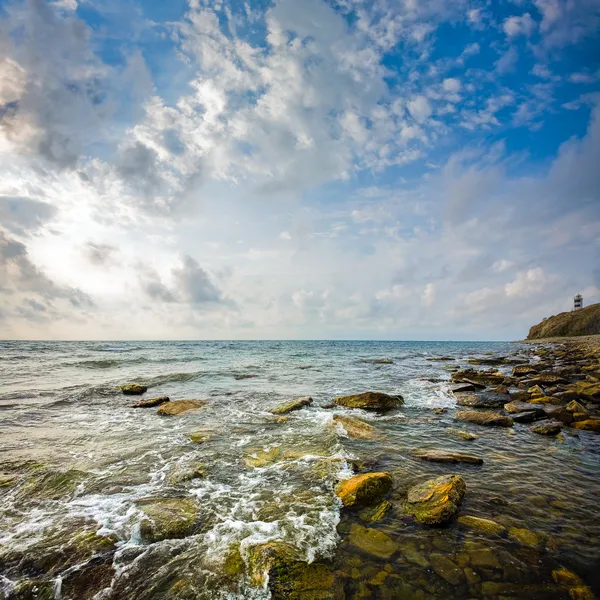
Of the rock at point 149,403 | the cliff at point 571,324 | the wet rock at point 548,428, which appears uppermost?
the cliff at point 571,324

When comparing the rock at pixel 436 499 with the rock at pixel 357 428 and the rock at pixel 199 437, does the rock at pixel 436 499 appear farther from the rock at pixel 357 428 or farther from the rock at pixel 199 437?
the rock at pixel 199 437

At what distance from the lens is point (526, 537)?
5.61 meters

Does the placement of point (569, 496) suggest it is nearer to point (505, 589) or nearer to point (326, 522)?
point (505, 589)

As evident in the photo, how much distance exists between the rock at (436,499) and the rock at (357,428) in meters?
4.26

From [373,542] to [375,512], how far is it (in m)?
1.01

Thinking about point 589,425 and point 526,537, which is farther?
point 589,425

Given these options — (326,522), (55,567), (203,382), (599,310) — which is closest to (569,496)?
(326,522)

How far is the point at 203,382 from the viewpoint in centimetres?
2536

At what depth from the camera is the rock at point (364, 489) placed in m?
6.88

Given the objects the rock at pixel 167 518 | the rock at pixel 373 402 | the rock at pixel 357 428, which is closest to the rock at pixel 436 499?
the rock at pixel 357 428

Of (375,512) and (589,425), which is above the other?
(589,425)

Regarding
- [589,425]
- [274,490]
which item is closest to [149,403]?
[274,490]

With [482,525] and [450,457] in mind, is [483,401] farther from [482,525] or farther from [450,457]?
[482,525]

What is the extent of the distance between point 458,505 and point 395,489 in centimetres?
135
